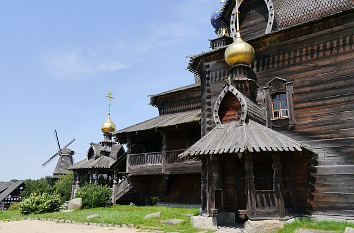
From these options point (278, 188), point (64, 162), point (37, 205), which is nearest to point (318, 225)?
point (278, 188)

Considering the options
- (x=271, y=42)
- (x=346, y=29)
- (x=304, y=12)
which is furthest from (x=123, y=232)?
(x=304, y=12)

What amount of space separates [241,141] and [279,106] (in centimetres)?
349

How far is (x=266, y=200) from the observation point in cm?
923

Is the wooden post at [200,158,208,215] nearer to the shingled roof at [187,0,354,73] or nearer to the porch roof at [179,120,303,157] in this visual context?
the porch roof at [179,120,303,157]

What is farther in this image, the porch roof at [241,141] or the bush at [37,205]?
the bush at [37,205]

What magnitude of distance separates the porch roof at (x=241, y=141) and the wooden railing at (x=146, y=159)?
24.0 feet

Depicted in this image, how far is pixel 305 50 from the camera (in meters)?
11.3

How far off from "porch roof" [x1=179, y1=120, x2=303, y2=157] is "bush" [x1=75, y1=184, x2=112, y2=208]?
1034cm

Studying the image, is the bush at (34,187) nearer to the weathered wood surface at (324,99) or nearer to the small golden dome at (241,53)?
the small golden dome at (241,53)

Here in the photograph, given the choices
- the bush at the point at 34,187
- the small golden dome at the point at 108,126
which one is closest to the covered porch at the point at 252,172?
the small golden dome at the point at 108,126

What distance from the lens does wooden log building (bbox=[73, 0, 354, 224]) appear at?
31.2 ft

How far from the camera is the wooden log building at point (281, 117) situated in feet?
31.2

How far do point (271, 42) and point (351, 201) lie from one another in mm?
6779

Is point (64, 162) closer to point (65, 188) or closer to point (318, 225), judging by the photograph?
point (65, 188)
